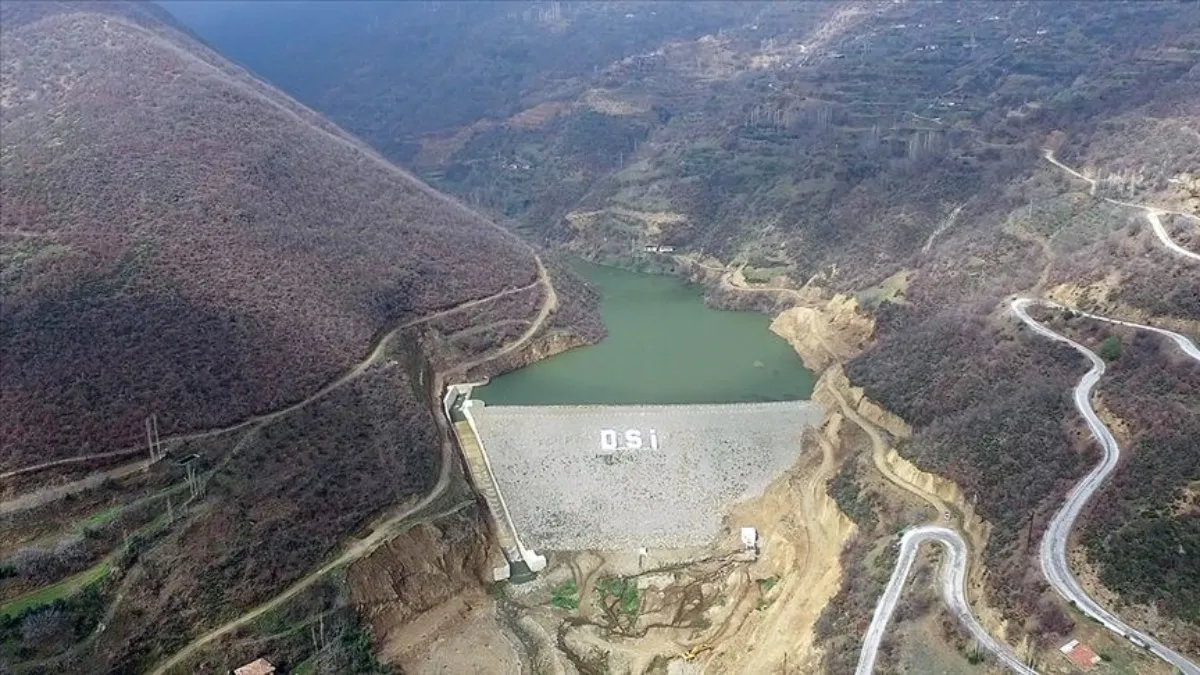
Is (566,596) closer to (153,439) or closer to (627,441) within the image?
(627,441)

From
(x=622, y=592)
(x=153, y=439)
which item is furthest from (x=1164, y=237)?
(x=153, y=439)

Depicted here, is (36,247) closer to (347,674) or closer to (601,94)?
(347,674)

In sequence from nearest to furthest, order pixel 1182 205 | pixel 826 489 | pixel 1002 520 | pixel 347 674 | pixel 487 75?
pixel 1002 520 → pixel 347 674 → pixel 826 489 → pixel 1182 205 → pixel 487 75

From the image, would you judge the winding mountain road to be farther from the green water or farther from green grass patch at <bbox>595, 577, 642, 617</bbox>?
the green water

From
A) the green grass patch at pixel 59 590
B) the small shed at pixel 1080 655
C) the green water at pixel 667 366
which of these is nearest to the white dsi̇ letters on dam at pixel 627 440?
the green water at pixel 667 366

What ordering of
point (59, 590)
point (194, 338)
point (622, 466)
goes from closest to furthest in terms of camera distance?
1. point (59, 590)
2. point (194, 338)
3. point (622, 466)

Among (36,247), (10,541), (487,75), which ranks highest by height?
(36,247)

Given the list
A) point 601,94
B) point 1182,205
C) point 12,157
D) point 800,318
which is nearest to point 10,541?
point 12,157
